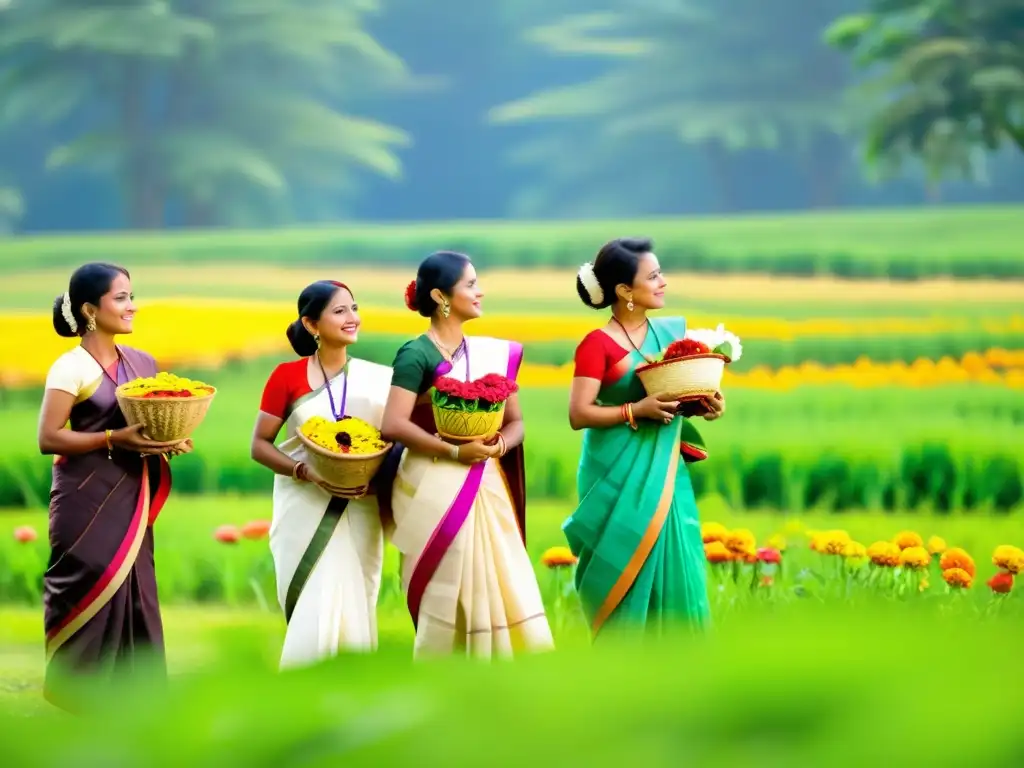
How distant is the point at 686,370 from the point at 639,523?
49 centimetres

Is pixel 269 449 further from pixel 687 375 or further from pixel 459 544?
pixel 687 375

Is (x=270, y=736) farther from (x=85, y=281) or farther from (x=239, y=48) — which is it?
(x=239, y=48)

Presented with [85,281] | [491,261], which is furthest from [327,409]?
[491,261]

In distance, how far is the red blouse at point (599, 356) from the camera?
5.05 metres

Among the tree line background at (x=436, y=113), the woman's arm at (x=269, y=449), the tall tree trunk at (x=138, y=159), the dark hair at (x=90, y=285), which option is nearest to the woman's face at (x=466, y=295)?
the woman's arm at (x=269, y=449)

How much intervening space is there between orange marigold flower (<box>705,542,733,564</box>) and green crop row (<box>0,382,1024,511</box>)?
10.6 ft

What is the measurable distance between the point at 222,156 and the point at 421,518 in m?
17.8

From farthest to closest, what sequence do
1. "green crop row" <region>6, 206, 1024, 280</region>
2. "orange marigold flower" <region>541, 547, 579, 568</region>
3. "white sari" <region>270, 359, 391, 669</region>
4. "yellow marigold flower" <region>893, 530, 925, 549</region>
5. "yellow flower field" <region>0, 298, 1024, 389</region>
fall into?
"green crop row" <region>6, 206, 1024, 280</region> → "yellow flower field" <region>0, 298, 1024, 389</region> → "orange marigold flower" <region>541, 547, 579, 568</region> → "yellow marigold flower" <region>893, 530, 925, 549</region> → "white sari" <region>270, 359, 391, 669</region>

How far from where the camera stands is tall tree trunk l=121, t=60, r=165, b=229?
21719 mm

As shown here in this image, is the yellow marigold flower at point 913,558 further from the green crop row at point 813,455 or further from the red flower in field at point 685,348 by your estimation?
the green crop row at point 813,455

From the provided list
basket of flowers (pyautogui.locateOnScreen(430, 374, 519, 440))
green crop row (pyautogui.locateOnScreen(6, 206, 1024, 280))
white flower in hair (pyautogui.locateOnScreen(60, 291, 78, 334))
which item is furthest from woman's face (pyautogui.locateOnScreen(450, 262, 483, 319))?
green crop row (pyautogui.locateOnScreen(6, 206, 1024, 280))

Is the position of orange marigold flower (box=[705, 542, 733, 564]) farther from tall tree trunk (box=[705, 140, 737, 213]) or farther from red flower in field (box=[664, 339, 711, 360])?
tall tree trunk (box=[705, 140, 737, 213])

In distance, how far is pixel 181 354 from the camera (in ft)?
43.2

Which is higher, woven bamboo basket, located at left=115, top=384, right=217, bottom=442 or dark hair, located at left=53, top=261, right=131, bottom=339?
dark hair, located at left=53, top=261, right=131, bottom=339
